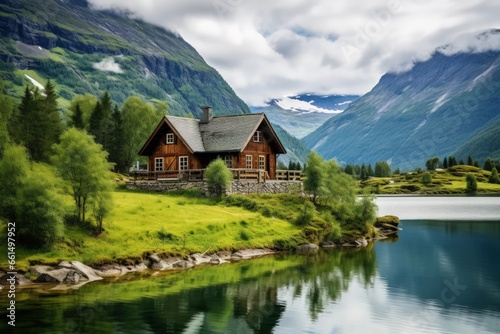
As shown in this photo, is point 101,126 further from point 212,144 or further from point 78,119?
point 212,144

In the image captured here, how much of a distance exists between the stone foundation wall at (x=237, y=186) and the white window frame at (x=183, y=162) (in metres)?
4.48

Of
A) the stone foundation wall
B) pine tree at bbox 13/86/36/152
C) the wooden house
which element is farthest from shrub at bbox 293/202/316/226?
pine tree at bbox 13/86/36/152

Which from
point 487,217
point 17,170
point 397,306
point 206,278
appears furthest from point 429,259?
point 487,217

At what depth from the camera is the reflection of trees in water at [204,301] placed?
27047 mm

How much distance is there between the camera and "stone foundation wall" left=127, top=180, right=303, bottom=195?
63.5m

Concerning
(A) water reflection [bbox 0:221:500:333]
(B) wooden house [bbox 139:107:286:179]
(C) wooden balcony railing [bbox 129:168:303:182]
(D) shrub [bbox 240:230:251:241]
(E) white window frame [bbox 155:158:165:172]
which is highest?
(B) wooden house [bbox 139:107:286:179]

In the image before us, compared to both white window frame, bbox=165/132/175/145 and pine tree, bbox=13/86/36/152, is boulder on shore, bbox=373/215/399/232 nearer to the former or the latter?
white window frame, bbox=165/132/175/145

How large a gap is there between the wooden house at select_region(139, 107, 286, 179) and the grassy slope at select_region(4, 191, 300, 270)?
399 inches

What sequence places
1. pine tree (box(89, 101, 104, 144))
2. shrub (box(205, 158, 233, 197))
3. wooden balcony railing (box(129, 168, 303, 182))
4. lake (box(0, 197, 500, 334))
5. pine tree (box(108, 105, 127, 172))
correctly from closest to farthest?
lake (box(0, 197, 500, 334)) < shrub (box(205, 158, 233, 197)) < wooden balcony railing (box(129, 168, 303, 182)) < pine tree (box(89, 101, 104, 144)) < pine tree (box(108, 105, 127, 172))

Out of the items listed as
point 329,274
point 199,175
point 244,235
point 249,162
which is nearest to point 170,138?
point 199,175

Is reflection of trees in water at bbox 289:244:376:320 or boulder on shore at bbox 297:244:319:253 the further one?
boulder on shore at bbox 297:244:319:253

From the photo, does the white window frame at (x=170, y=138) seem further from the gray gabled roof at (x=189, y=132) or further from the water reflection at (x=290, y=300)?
the water reflection at (x=290, y=300)

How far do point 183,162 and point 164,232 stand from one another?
2736 centimetres

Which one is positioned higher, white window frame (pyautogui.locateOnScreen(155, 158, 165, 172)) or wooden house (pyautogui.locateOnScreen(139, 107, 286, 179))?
wooden house (pyautogui.locateOnScreen(139, 107, 286, 179))
